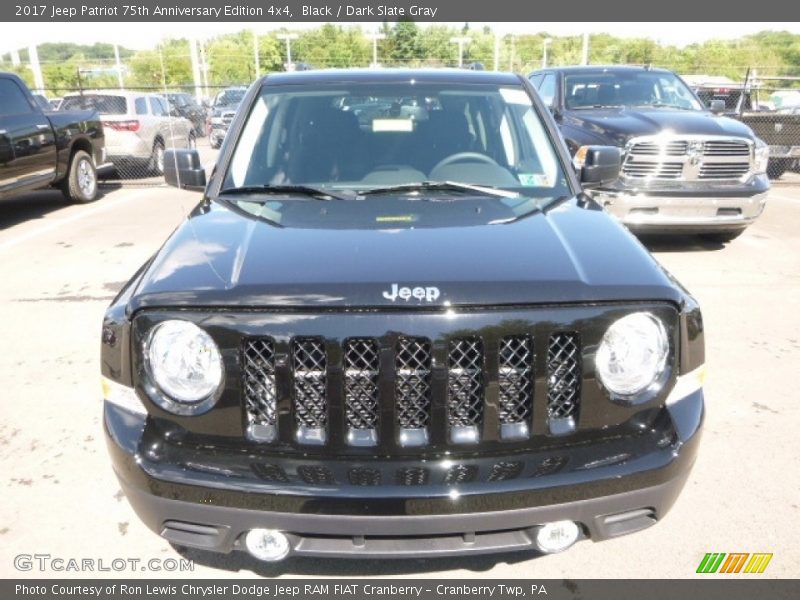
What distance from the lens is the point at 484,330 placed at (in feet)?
6.15

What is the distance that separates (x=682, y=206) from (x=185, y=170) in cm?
492

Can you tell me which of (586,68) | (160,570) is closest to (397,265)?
(160,570)

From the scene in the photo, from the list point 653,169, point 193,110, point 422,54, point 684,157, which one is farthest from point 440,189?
point 422,54

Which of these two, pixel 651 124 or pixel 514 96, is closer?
Answer: pixel 514 96

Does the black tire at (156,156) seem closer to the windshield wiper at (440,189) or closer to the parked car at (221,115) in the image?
the parked car at (221,115)

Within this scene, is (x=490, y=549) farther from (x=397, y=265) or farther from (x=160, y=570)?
(x=160, y=570)

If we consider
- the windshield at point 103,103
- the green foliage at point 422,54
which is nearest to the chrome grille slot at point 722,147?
the windshield at point 103,103

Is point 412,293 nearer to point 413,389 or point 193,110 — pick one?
point 413,389

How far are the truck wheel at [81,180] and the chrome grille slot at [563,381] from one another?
32.9 ft

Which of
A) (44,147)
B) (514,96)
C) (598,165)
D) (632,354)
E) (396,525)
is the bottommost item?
(396,525)

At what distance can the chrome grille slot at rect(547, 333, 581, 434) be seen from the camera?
193 cm

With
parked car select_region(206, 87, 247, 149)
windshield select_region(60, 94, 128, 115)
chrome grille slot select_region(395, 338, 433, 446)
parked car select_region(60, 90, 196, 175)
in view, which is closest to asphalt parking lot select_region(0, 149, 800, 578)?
chrome grille slot select_region(395, 338, 433, 446)

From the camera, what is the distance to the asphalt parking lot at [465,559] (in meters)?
2.52
